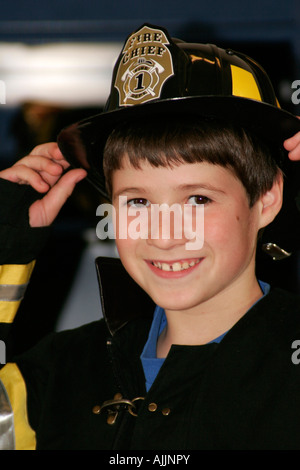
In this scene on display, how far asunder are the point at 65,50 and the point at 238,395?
1148mm

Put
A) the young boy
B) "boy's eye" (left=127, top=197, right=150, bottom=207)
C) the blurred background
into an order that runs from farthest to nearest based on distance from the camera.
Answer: the blurred background
"boy's eye" (left=127, top=197, right=150, bottom=207)
the young boy

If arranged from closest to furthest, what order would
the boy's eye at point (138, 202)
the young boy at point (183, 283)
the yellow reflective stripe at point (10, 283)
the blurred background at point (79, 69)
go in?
the young boy at point (183, 283)
the boy's eye at point (138, 202)
the yellow reflective stripe at point (10, 283)
the blurred background at point (79, 69)

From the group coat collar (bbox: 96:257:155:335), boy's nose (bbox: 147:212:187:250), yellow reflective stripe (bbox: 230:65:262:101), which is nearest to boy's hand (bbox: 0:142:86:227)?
coat collar (bbox: 96:257:155:335)

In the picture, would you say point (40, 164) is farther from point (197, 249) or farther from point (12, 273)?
point (197, 249)

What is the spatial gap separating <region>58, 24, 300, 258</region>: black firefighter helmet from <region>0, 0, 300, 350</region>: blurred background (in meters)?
0.57

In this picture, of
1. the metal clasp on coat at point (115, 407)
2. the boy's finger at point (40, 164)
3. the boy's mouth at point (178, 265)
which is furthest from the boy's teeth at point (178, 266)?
the boy's finger at point (40, 164)

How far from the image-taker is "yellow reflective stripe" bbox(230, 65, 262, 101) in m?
1.15

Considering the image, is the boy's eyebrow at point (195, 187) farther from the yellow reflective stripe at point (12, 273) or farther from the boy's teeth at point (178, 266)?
the yellow reflective stripe at point (12, 273)

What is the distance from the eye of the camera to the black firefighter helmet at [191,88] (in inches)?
43.8

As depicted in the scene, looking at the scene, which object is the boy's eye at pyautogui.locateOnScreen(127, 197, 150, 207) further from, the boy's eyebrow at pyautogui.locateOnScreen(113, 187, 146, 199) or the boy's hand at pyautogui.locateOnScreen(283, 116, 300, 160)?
the boy's hand at pyautogui.locateOnScreen(283, 116, 300, 160)

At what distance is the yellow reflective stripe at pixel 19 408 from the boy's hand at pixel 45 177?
1.04 ft

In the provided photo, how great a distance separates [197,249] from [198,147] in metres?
0.18

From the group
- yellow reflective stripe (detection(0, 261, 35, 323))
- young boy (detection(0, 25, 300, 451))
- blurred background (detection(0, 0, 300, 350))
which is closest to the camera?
young boy (detection(0, 25, 300, 451))

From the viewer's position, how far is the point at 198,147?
112 cm
